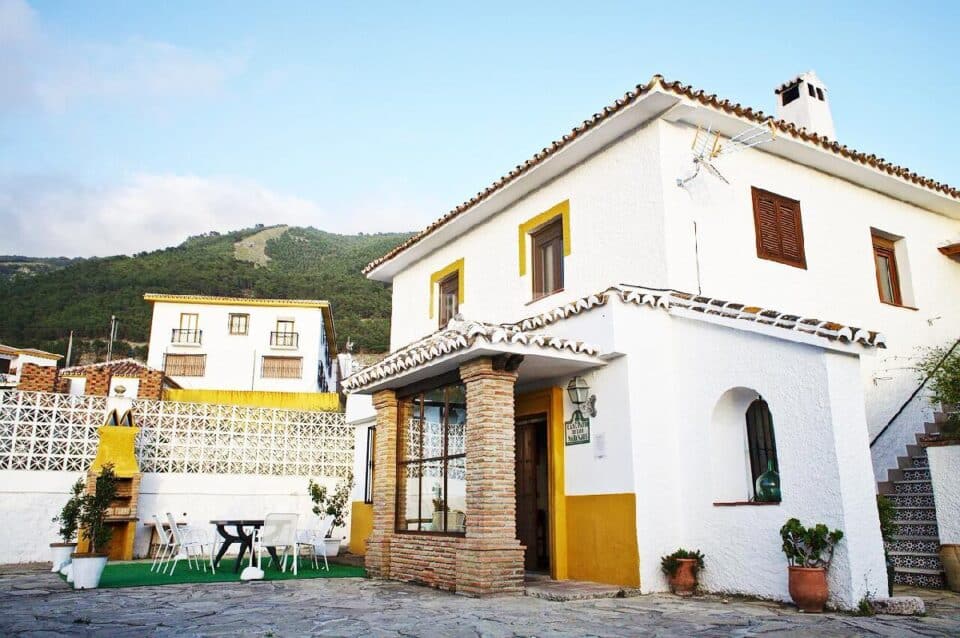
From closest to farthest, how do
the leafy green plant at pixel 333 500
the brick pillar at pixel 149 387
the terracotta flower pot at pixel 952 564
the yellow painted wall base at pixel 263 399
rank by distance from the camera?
the terracotta flower pot at pixel 952 564 < the leafy green plant at pixel 333 500 < the brick pillar at pixel 149 387 < the yellow painted wall base at pixel 263 399

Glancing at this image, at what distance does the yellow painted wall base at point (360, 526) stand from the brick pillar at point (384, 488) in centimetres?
356

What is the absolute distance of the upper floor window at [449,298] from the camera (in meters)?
13.3

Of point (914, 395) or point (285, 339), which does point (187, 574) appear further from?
point (285, 339)

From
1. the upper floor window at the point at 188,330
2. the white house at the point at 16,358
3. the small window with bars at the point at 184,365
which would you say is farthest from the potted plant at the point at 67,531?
the upper floor window at the point at 188,330

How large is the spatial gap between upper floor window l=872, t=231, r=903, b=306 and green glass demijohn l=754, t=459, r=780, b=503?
558cm

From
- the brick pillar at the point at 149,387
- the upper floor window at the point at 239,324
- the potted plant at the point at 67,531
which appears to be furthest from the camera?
the upper floor window at the point at 239,324

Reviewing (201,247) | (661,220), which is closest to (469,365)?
(661,220)

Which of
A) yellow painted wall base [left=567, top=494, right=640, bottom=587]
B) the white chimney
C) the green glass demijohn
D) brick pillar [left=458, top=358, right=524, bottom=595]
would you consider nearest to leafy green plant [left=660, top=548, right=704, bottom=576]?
yellow painted wall base [left=567, top=494, right=640, bottom=587]

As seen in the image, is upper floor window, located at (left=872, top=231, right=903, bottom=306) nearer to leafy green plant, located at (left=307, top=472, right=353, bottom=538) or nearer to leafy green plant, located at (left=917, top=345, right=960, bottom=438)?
leafy green plant, located at (left=917, top=345, right=960, bottom=438)

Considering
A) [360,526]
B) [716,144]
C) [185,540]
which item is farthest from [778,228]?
[185,540]

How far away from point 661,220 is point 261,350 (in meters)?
35.0

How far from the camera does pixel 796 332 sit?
6.83m

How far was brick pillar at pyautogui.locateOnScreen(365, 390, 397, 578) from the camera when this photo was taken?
968cm

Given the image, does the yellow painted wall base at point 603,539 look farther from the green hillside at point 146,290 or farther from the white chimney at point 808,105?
the green hillside at point 146,290
